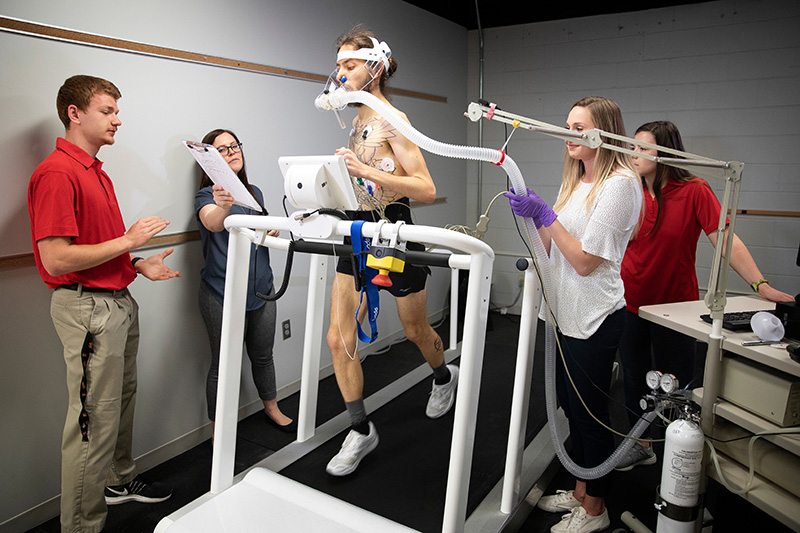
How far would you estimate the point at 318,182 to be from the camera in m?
1.51

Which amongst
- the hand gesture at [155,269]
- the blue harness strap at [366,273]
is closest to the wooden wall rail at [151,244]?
the hand gesture at [155,269]

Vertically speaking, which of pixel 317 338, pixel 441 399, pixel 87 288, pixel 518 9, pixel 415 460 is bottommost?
pixel 415 460

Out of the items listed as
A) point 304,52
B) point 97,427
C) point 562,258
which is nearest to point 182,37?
point 304,52

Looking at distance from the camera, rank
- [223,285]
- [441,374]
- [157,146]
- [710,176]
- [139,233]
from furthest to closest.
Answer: [441,374], [223,285], [157,146], [139,233], [710,176]

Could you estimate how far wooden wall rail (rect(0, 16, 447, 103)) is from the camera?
182 cm

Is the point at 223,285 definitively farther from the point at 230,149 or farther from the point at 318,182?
the point at 318,182

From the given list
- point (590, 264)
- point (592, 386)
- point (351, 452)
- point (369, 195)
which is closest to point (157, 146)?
point (369, 195)

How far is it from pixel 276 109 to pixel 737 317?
7.66 feet

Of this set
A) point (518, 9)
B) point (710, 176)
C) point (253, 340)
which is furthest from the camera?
point (518, 9)

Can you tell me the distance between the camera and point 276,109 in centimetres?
287

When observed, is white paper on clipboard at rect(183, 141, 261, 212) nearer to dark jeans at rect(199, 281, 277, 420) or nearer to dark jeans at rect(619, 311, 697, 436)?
dark jeans at rect(199, 281, 277, 420)

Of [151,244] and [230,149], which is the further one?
[230,149]

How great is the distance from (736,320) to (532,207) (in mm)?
762

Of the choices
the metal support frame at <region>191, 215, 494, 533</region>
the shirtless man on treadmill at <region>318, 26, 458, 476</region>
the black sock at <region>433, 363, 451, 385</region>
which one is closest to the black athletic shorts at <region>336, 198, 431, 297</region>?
the shirtless man on treadmill at <region>318, 26, 458, 476</region>
